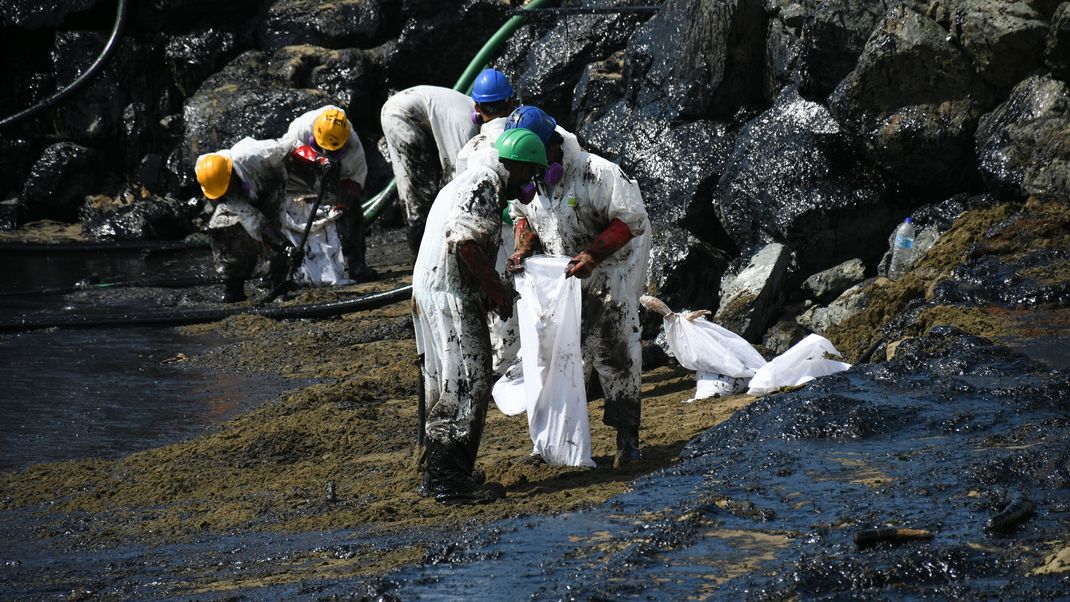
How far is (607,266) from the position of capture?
620 centimetres

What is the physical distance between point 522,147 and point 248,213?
6684 millimetres

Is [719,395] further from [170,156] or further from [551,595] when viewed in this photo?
[170,156]

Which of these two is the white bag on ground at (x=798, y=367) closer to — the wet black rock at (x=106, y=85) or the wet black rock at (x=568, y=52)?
the wet black rock at (x=568, y=52)

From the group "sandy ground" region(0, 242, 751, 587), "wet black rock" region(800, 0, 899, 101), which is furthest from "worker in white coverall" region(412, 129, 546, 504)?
"wet black rock" region(800, 0, 899, 101)

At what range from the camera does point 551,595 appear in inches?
164

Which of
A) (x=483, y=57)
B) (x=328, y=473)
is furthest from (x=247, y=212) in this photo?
(x=328, y=473)

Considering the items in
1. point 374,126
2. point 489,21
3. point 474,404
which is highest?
point 489,21

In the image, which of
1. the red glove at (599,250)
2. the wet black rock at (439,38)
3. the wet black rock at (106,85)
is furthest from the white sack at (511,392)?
the wet black rock at (106,85)

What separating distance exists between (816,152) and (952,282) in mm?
2254

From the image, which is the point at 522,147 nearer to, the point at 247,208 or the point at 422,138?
the point at 422,138

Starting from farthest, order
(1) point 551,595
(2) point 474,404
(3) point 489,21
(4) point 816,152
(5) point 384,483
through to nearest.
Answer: (3) point 489,21
(4) point 816,152
(5) point 384,483
(2) point 474,404
(1) point 551,595

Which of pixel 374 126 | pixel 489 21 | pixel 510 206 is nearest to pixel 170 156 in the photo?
pixel 374 126

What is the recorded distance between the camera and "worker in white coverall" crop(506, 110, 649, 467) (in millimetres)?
6133

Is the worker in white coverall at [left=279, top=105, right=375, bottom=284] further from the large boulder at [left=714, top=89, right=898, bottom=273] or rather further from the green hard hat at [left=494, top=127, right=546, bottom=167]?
the green hard hat at [left=494, top=127, right=546, bottom=167]
